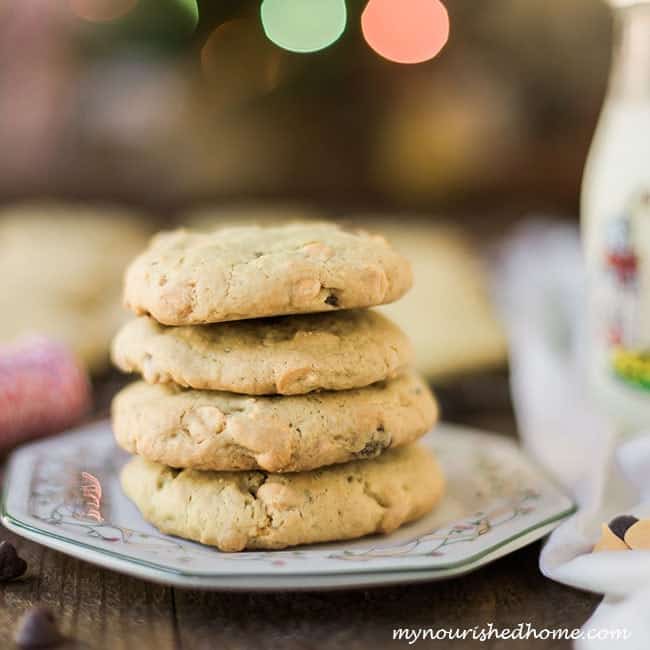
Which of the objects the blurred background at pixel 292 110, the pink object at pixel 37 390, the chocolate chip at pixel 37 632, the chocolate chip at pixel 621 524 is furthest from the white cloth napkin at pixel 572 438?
the blurred background at pixel 292 110

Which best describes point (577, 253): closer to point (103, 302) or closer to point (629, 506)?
point (103, 302)

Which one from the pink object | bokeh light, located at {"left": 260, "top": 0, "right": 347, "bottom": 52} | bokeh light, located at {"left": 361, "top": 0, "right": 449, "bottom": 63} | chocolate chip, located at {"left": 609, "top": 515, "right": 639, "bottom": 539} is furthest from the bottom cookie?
bokeh light, located at {"left": 361, "top": 0, "right": 449, "bottom": 63}

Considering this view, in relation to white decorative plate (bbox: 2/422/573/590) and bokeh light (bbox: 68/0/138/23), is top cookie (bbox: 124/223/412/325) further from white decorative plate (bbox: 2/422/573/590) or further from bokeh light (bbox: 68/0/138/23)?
bokeh light (bbox: 68/0/138/23)

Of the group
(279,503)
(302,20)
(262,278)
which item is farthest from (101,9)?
(279,503)

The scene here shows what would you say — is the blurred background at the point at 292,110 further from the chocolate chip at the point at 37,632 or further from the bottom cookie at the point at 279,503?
the chocolate chip at the point at 37,632

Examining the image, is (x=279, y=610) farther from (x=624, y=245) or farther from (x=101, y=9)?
(x=101, y=9)

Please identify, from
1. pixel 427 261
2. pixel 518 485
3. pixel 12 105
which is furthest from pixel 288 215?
pixel 518 485
